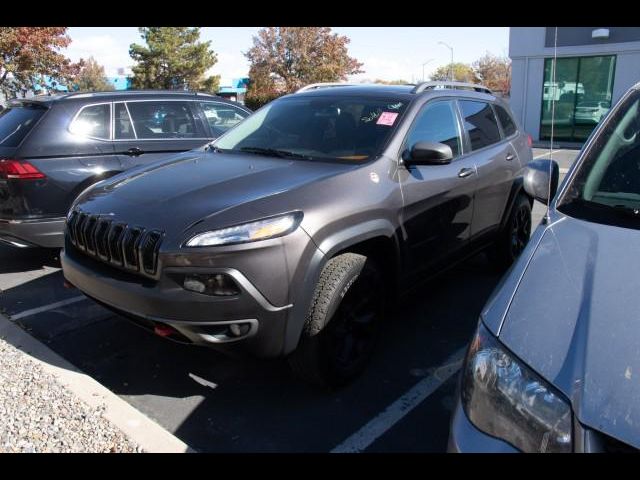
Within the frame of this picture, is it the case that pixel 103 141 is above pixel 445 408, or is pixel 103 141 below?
above

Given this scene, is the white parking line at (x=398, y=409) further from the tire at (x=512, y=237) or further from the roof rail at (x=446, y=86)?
the roof rail at (x=446, y=86)

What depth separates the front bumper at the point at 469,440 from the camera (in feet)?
5.31

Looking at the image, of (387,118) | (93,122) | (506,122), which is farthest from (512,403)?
(93,122)

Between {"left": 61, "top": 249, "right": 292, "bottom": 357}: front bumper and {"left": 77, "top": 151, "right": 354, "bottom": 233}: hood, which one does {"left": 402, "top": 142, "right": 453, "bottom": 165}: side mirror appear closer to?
{"left": 77, "top": 151, "right": 354, "bottom": 233}: hood

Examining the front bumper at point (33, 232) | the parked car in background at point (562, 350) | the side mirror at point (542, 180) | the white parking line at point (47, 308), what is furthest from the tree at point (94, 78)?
the parked car in background at point (562, 350)

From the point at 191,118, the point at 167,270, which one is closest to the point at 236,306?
the point at 167,270

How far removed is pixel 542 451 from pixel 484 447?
0.17 metres

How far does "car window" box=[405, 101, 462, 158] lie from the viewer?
12.3 feet

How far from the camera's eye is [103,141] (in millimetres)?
5527

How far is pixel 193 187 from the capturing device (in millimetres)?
3131

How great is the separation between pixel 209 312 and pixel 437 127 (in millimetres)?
2311

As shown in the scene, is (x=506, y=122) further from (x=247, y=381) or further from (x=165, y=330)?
(x=165, y=330)
